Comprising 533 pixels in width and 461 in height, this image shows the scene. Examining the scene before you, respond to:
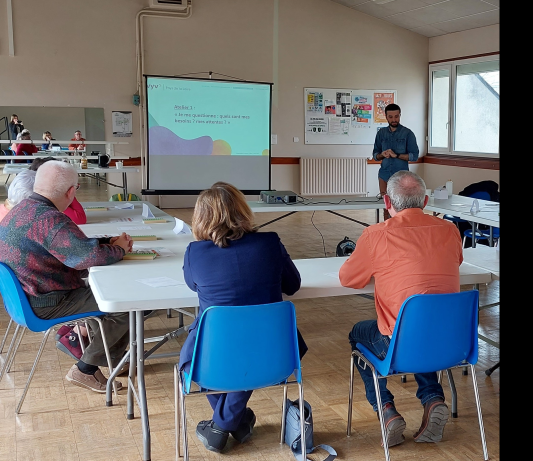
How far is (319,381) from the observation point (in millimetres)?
3193

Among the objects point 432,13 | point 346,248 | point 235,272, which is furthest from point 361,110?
point 235,272

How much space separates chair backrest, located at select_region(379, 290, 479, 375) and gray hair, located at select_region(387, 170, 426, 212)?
17.6 inches

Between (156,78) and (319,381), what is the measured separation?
4309mm

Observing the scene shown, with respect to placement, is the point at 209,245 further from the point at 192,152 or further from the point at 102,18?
the point at 102,18

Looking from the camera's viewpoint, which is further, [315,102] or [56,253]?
[315,102]

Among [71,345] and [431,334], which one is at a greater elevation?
[431,334]

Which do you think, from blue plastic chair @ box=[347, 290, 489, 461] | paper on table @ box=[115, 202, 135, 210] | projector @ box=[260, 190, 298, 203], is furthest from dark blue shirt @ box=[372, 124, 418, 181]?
blue plastic chair @ box=[347, 290, 489, 461]

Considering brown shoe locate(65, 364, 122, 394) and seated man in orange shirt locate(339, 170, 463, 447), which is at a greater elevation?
seated man in orange shirt locate(339, 170, 463, 447)

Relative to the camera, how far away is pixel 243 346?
6.73 ft

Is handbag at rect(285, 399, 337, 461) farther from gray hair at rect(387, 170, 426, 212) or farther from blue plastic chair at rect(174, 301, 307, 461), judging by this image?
gray hair at rect(387, 170, 426, 212)

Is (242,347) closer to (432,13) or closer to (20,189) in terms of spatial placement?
(20,189)

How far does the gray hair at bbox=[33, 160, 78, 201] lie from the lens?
110 inches

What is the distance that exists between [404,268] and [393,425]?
641mm
